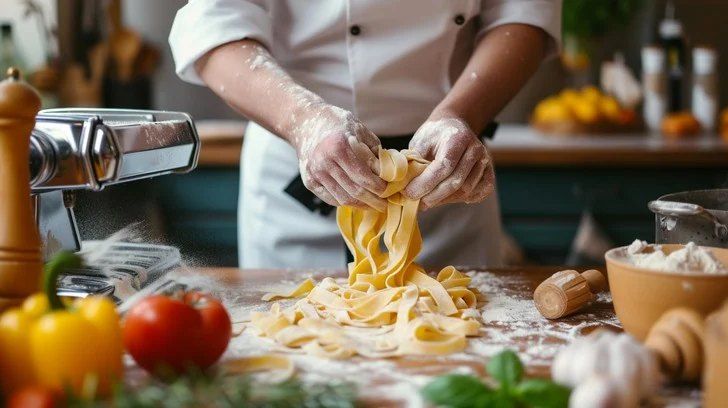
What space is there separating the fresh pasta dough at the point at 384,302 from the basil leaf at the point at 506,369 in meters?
0.22

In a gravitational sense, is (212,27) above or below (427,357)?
above

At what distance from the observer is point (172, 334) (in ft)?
3.31

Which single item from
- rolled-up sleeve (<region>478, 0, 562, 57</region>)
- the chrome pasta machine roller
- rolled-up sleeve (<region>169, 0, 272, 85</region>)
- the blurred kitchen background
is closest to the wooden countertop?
the blurred kitchen background

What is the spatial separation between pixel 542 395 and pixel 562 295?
0.43 m

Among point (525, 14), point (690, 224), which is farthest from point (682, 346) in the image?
point (525, 14)

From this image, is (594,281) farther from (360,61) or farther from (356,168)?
(360,61)

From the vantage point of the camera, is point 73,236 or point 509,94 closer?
point 73,236

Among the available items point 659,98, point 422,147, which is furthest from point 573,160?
point 422,147

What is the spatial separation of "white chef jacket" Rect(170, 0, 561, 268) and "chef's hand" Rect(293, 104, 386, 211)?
0.32 m

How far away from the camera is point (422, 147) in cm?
138

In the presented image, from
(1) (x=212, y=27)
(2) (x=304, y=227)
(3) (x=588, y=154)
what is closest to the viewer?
(1) (x=212, y=27)

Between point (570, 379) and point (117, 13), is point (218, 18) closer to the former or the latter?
point (570, 379)

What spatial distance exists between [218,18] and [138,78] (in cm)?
183

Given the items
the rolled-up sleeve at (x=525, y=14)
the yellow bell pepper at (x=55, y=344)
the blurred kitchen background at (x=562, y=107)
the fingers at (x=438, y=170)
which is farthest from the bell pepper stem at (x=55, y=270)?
the blurred kitchen background at (x=562, y=107)
